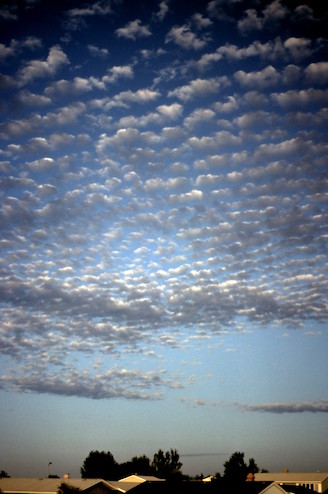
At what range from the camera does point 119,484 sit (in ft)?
177

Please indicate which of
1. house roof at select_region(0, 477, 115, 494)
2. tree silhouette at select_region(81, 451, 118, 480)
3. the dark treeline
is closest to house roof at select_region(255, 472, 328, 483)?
house roof at select_region(0, 477, 115, 494)

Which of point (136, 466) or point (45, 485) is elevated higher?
point (45, 485)

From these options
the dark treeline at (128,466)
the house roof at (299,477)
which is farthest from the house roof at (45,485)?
the dark treeline at (128,466)

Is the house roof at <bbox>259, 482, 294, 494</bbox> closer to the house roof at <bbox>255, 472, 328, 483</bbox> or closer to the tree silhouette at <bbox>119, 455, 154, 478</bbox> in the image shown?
the house roof at <bbox>255, 472, 328, 483</bbox>

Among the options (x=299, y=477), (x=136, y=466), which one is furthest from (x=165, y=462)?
(x=299, y=477)

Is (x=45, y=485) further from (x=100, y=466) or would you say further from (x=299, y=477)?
(x=100, y=466)

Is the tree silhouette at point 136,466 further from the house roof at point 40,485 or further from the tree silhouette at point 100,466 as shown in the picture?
the house roof at point 40,485

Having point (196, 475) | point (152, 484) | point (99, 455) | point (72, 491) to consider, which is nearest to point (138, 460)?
point (99, 455)

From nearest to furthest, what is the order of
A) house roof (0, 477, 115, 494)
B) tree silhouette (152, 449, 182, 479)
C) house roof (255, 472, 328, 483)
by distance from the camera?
1. house roof (0, 477, 115, 494)
2. house roof (255, 472, 328, 483)
3. tree silhouette (152, 449, 182, 479)

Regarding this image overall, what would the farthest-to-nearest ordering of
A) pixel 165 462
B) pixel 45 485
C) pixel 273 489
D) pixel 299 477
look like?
pixel 165 462 → pixel 299 477 → pixel 45 485 → pixel 273 489

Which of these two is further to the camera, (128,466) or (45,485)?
(128,466)

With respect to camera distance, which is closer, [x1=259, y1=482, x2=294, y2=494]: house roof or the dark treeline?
[x1=259, y1=482, x2=294, y2=494]: house roof

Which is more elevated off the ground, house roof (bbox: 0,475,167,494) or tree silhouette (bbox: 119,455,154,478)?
house roof (bbox: 0,475,167,494)

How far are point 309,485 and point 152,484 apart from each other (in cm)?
2258
